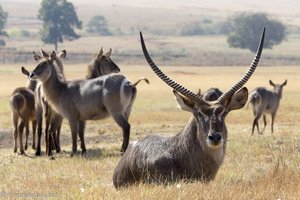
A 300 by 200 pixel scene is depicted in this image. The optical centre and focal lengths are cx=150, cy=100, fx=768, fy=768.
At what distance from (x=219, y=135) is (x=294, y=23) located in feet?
589

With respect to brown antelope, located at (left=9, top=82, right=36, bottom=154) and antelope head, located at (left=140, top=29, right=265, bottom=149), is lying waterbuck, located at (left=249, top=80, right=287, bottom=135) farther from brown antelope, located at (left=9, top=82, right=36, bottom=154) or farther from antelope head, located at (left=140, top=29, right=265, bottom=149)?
antelope head, located at (left=140, top=29, right=265, bottom=149)

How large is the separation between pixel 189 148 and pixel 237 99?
736 millimetres

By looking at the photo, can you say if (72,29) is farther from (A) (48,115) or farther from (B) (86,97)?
(B) (86,97)

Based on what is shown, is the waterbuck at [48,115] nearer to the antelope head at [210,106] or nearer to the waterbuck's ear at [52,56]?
the waterbuck's ear at [52,56]

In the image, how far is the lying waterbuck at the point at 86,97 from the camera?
1443 cm

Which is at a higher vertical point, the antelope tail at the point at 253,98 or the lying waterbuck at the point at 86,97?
the lying waterbuck at the point at 86,97

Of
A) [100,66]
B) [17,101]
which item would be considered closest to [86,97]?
[100,66]

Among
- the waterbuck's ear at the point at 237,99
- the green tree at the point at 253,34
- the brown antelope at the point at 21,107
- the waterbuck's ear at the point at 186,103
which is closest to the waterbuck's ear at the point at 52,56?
the brown antelope at the point at 21,107

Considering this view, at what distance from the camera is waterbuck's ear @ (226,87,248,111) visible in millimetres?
8031

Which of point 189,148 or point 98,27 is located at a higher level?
point 189,148

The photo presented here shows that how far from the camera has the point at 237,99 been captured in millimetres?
8086

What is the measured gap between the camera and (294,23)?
7200 inches

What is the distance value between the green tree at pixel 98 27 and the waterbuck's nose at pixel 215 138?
14100 centimetres

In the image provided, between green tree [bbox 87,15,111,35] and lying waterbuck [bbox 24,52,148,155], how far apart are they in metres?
133
